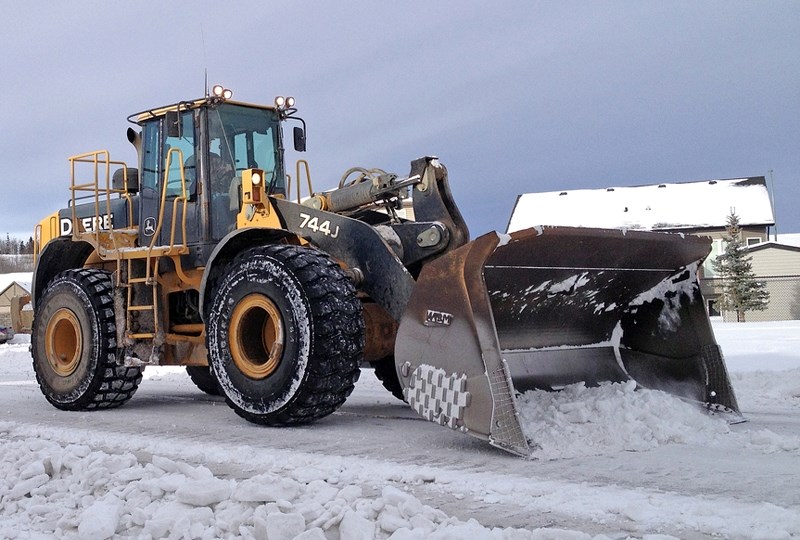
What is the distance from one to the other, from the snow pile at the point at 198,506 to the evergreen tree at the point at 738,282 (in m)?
31.2

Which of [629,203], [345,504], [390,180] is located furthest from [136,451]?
[629,203]

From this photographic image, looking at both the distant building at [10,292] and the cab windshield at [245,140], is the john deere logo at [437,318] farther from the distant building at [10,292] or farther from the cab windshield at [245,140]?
the distant building at [10,292]

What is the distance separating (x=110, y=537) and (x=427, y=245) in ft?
10.7

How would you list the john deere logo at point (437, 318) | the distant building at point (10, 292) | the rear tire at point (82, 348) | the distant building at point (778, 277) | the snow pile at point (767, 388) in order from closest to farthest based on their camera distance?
the john deere logo at point (437, 318) → the snow pile at point (767, 388) → the rear tire at point (82, 348) → the distant building at point (778, 277) → the distant building at point (10, 292)

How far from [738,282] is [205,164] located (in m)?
30.4

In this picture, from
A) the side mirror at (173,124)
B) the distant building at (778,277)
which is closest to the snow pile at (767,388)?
the side mirror at (173,124)

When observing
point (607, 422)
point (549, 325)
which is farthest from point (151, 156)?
point (607, 422)

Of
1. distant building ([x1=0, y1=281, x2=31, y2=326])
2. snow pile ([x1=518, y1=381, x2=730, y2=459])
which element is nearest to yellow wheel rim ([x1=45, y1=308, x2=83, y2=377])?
snow pile ([x1=518, y1=381, x2=730, y2=459])

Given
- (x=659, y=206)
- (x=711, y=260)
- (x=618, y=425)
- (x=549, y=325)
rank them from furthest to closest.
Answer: (x=659, y=206)
(x=711, y=260)
(x=549, y=325)
(x=618, y=425)

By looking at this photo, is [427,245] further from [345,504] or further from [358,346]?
[345,504]

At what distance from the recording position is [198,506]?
344 centimetres

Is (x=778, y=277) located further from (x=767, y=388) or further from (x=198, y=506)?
(x=198, y=506)

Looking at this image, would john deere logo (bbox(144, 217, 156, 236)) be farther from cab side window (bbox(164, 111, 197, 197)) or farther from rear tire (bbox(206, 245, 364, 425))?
rear tire (bbox(206, 245, 364, 425))

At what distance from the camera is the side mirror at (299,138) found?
24.8ft
